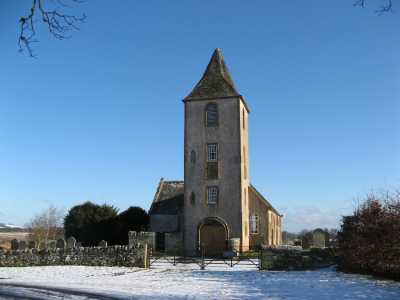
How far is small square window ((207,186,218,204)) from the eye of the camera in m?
37.4

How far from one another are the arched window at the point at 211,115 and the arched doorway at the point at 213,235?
8.32 m

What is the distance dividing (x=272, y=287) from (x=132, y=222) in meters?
28.0

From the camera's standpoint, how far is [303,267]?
22938mm

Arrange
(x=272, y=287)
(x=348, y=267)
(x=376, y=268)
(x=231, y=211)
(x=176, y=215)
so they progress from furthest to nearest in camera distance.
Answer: (x=176, y=215) → (x=231, y=211) → (x=348, y=267) → (x=376, y=268) → (x=272, y=287)

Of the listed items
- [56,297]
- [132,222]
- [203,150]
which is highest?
[203,150]

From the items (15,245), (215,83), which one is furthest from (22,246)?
(215,83)

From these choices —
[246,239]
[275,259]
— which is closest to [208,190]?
[246,239]

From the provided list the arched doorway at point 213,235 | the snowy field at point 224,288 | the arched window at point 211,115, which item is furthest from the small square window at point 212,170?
the snowy field at point 224,288

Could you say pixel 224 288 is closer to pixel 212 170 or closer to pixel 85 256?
pixel 85 256

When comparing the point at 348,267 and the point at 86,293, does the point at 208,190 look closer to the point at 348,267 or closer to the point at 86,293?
the point at 348,267

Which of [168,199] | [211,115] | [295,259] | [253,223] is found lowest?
[295,259]

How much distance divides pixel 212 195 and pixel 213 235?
3.36 m

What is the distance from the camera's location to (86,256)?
85.4 ft

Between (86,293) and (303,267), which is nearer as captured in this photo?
(86,293)
